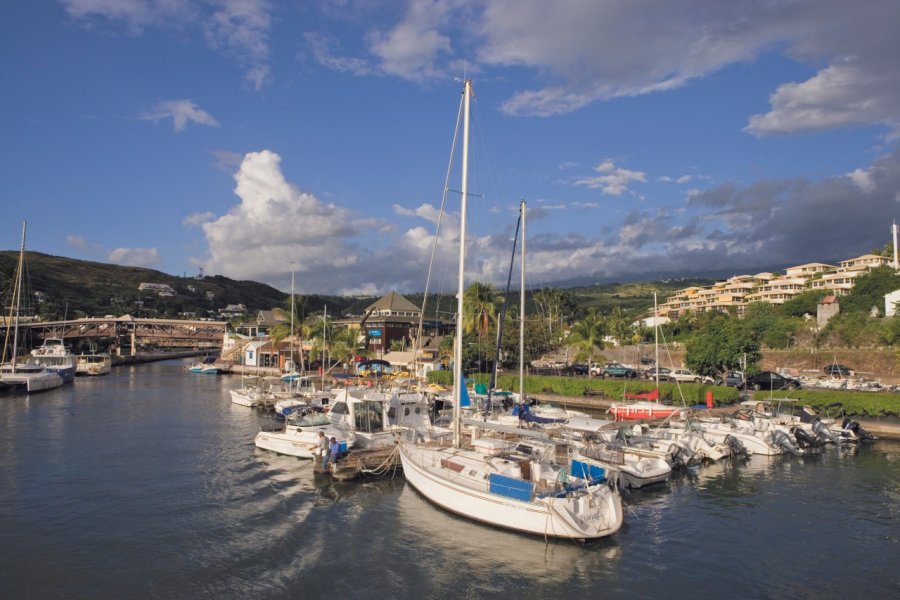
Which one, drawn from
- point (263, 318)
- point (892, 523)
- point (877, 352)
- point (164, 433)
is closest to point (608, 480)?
point (892, 523)

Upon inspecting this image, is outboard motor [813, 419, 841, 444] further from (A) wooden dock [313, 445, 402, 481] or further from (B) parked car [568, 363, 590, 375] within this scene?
(B) parked car [568, 363, 590, 375]

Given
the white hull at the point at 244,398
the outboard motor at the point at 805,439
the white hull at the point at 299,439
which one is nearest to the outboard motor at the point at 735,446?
the outboard motor at the point at 805,439

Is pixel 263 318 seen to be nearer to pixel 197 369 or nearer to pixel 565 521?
pixel 197 369

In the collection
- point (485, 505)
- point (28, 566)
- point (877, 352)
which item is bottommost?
point (28, 566)

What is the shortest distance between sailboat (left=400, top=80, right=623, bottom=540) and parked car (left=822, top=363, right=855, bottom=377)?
55070 millimetres

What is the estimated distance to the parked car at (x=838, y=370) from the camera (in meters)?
65.4

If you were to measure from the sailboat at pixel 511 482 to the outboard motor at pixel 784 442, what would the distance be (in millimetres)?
15163

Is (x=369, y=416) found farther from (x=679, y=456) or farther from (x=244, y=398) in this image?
(x=244, y=398)

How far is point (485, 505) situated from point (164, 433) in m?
27.3

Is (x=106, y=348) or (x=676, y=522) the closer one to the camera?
(x=676, y=522)

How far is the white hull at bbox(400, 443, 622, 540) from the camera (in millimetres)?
18281

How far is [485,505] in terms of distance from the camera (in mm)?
19891

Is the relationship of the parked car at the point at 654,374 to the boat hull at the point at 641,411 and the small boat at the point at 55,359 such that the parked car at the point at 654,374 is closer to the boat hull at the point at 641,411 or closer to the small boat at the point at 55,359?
the boat hull at the point at 641,411

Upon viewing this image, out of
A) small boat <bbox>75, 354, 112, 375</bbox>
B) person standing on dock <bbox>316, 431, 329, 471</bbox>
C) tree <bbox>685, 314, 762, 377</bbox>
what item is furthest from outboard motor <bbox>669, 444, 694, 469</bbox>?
small boat <bbox>75, 354, 112, 375</bbox>
